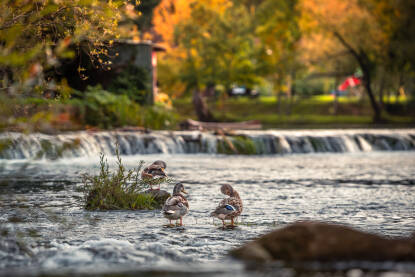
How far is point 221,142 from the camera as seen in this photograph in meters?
29.7

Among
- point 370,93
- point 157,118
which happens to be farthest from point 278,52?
point 157,118

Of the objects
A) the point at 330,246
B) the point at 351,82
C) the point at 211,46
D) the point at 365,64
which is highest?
the point at 211,46

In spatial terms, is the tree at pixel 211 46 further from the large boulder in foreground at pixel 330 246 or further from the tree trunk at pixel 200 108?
the large boulder in foreground at pixel 330 246

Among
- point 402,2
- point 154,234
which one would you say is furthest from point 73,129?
point 402,2

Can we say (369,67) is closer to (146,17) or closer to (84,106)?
(146,17)

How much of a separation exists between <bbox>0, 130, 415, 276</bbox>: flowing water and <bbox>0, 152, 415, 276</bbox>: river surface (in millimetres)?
15

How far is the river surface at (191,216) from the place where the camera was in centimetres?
853

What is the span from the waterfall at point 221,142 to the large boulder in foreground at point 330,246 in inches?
706

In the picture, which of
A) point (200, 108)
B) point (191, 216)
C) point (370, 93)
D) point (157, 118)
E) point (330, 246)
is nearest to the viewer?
point (330, 246)

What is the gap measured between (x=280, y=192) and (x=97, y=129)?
16.0 meters

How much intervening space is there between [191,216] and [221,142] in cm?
1683

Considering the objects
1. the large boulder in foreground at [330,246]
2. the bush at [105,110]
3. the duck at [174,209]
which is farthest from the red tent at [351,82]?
the large boulder in foreground at [330,246]

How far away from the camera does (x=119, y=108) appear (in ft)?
110

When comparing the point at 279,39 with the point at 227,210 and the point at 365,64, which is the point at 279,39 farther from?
the point at 227,210
